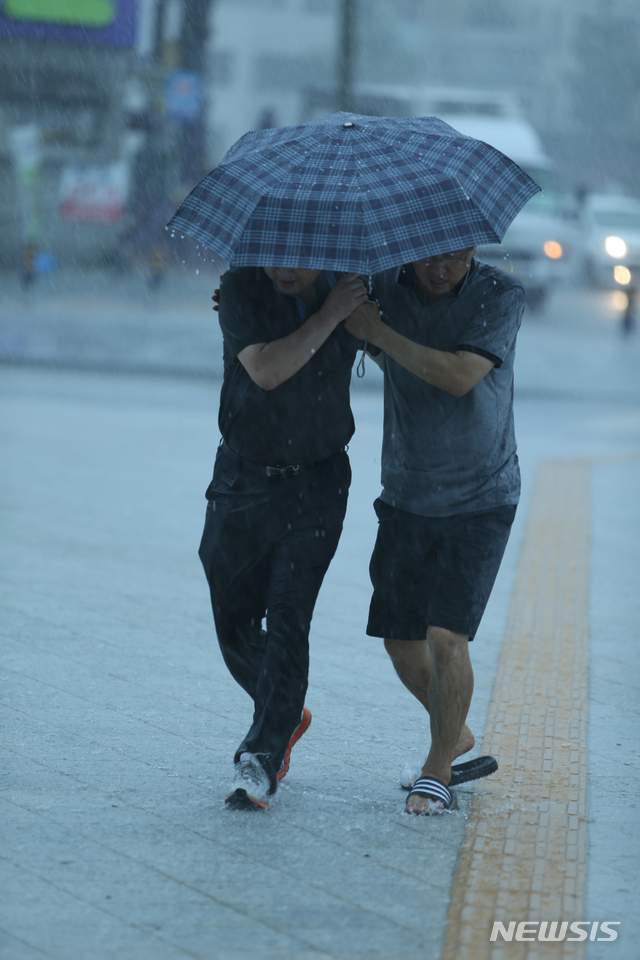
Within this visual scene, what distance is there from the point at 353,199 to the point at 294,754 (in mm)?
1917

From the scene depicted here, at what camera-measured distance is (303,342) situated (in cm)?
361

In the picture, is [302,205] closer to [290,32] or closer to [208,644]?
[208,644]

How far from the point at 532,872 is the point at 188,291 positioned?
24204 millimetres

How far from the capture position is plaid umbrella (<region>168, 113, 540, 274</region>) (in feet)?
11.1

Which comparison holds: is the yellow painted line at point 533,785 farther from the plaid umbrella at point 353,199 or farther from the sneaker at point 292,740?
the plaid umbrella at point 353,199

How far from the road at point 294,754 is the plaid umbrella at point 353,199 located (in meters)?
1.58

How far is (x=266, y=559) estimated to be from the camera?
3912mm

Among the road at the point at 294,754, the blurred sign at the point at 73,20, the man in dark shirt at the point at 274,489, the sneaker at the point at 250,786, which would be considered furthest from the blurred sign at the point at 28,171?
the sneaker at the point at 250,786

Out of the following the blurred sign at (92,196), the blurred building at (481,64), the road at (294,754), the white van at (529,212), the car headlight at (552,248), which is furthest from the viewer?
the blurred building at (481,64)

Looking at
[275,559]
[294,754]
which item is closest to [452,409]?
[275,559]

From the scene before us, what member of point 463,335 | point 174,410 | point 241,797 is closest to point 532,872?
point 241,797

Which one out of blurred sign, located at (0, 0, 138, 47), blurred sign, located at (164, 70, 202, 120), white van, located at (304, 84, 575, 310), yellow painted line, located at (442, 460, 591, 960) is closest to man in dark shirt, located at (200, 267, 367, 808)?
yellow painted line, located at (442, 460, 591, 960)

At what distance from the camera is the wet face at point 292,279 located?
12.0 feet

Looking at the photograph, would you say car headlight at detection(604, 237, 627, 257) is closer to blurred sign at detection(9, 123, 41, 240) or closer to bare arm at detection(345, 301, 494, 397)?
blurred sign at detection(9, 123, 41, 240)
